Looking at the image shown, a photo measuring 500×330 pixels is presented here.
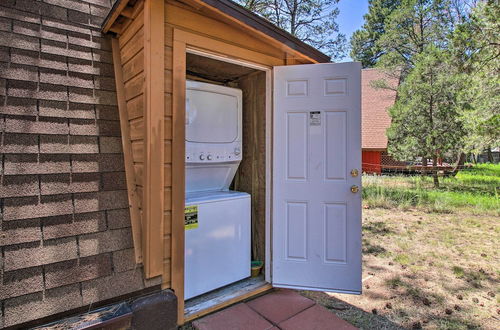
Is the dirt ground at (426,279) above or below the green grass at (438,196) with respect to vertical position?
below

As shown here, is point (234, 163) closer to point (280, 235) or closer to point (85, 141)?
point (280, 235)

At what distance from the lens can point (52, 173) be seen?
166 centimetres

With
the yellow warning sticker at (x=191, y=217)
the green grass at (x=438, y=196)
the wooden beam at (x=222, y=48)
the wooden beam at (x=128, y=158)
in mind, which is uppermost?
the wooden beam at (x=222, y=48)

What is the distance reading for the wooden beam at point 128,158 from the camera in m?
1.78

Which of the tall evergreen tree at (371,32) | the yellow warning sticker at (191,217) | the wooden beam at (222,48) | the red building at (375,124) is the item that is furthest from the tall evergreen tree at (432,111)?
the tall evergreen tree at (371,32)

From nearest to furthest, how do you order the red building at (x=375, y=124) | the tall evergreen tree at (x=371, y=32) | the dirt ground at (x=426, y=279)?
1. the dirt ground at (x=426, y=279)
2. the red building at (x=375, y=124)
3. the tall evergreen tree at (x=371, y=32)

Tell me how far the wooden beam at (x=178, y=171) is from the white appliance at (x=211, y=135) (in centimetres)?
46

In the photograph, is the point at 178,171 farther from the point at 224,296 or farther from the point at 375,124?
the point at 375,124

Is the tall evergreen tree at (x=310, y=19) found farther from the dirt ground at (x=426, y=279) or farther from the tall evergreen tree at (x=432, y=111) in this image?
the dirt ground at (x=426, y=279)

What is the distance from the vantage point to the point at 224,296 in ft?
7.61

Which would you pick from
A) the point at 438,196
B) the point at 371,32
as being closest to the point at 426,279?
the point at 438,196

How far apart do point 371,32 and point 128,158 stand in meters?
19.3

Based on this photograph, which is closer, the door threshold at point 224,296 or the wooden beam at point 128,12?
the wooden beam at point 128,12

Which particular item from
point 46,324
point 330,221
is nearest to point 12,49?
point 46,324
